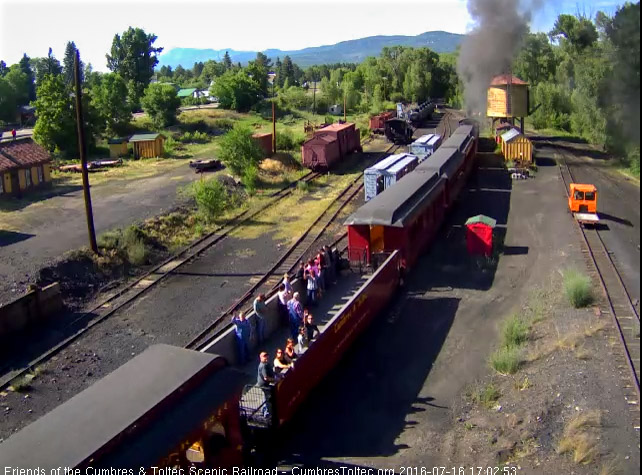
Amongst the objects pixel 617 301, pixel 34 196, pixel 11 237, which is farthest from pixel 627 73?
pixel 34 196

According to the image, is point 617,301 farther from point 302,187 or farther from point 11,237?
point 11,237

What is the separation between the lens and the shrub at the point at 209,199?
86.3ft

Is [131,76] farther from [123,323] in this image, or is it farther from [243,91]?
[123,323]

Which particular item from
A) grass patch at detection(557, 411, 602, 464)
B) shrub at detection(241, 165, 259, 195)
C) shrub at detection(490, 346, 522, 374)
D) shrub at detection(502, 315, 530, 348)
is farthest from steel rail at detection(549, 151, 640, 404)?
shrub at detection(241, 165, 259, 195)

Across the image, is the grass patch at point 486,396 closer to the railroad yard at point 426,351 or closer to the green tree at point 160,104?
the railroad yard at point 426,351

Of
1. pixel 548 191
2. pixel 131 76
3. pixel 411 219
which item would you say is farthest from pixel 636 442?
pixel 131 76

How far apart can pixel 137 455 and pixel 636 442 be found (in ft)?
25.3

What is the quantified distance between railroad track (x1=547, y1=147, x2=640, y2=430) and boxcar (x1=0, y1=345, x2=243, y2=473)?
6208 mm

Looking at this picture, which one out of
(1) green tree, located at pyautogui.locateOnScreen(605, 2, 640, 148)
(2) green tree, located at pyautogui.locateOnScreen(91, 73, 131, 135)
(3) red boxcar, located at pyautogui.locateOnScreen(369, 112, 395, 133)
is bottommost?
(1) green tree, located at pyautogui.locateOnScreen(605, 2, 640, 148)

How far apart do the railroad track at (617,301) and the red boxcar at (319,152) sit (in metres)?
16.2

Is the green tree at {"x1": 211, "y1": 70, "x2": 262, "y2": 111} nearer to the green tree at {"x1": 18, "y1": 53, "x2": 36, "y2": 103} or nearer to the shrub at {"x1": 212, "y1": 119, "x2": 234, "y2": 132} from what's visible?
the shrub at {"x1": 212, "y1": 119, "x2": 234, "y2": 132}

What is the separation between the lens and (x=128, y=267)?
70.3 ft

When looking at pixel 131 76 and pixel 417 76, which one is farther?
pixel 417 76

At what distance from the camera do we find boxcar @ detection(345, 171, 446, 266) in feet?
58.2
